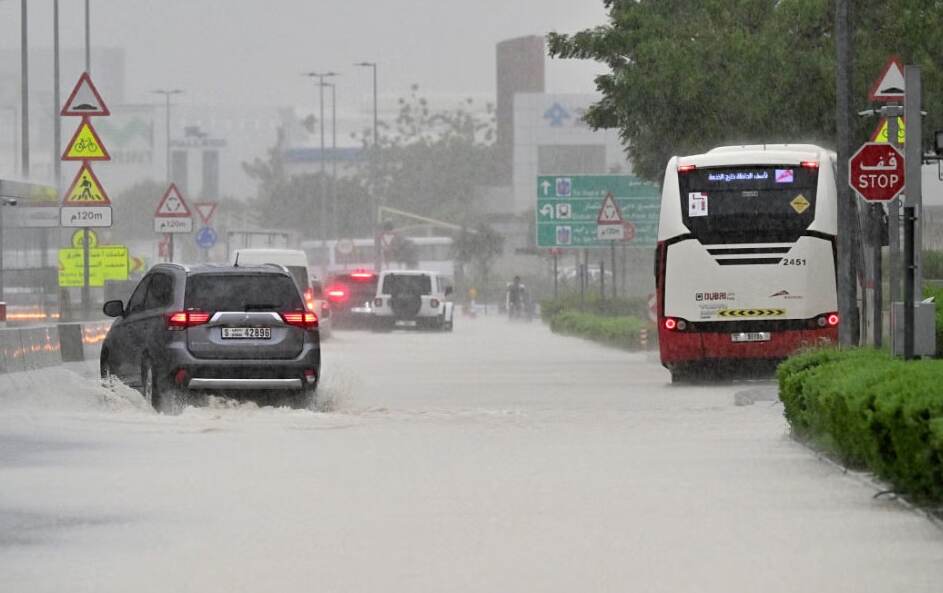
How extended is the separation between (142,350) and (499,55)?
567 feet

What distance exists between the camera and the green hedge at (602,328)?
159ft

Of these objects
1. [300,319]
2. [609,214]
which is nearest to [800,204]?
[300,319]

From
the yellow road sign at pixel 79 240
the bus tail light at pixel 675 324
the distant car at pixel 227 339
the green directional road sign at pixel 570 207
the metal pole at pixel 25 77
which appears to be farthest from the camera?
the green directional road sign at pixel 570 207

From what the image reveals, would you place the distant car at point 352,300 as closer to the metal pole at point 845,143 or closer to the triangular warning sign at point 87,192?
the triangular warning sign at point 87,192

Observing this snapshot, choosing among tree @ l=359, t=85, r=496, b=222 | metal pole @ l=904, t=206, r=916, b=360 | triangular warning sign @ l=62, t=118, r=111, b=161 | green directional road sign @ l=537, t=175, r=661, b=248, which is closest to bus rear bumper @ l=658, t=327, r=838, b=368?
triangular warning sign @ l=62, t=118, r=111, b=161

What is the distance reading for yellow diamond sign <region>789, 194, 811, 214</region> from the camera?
1227 inches

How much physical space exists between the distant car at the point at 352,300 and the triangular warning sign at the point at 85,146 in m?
38.7

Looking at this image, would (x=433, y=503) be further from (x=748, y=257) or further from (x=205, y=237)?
(x=205, y=237)

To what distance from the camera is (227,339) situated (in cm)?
2341

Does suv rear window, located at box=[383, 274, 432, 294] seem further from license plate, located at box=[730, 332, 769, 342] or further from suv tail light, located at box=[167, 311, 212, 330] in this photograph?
suv tail light, located at box=[167, 311, 212, 330]

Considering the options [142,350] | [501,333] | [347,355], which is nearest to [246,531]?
[142,350]

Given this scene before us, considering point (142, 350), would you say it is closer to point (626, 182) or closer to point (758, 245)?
point (758, 245)

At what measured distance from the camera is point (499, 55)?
195625 millimetres

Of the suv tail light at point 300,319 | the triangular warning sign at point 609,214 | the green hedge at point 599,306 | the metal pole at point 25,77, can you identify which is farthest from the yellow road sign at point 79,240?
the suv tail light at point 300,319
